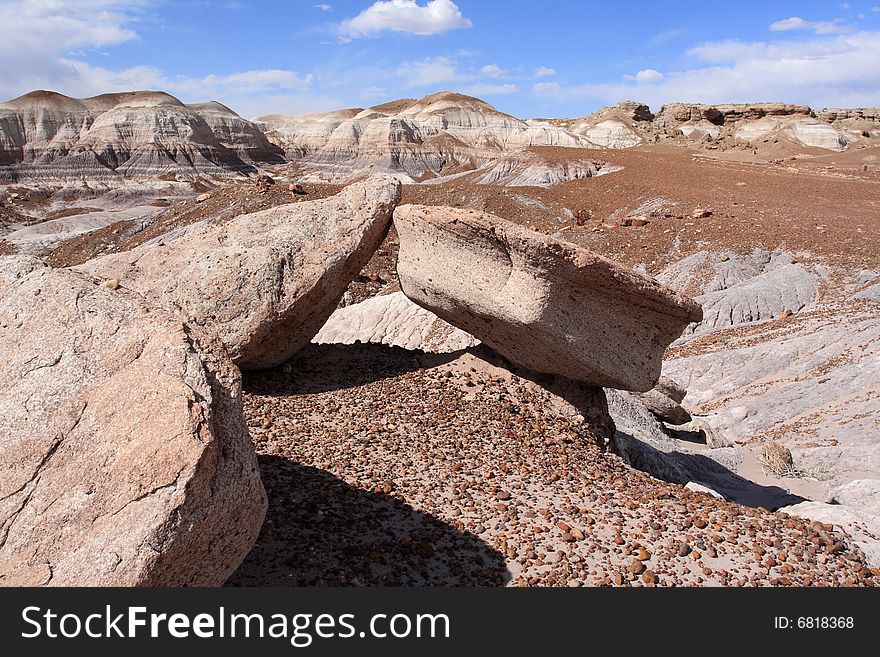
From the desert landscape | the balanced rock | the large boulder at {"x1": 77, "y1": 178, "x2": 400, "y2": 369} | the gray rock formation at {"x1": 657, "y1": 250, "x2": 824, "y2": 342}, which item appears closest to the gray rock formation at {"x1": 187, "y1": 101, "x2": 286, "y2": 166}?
the desert landscape

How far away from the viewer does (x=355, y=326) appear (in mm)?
12219

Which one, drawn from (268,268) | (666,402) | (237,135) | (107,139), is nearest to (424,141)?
(237,135)

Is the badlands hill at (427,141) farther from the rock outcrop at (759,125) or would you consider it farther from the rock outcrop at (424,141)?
the rock outcrop at (759,125)

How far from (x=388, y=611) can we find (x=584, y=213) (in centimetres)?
2148

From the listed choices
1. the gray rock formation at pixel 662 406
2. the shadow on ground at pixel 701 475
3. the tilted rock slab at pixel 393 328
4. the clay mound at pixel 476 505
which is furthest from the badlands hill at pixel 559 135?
the clay mound at pixel 476 505

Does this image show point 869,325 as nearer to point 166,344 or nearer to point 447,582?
point 447,582

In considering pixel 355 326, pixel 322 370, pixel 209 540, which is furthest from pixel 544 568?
pixel 355 326

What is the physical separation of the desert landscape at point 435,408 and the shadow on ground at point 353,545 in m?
0.02

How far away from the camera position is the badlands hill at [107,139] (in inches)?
2249

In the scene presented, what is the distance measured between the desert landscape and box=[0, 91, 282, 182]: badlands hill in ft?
163

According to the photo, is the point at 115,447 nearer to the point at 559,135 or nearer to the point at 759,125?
the point at 559,135

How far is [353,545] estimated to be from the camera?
4.76m

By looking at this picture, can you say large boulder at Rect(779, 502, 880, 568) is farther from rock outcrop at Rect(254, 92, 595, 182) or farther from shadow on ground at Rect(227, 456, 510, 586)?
rock outcrop at Rect(254, 92, 595, 182)

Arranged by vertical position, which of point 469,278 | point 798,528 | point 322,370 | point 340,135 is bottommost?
point 798,528
